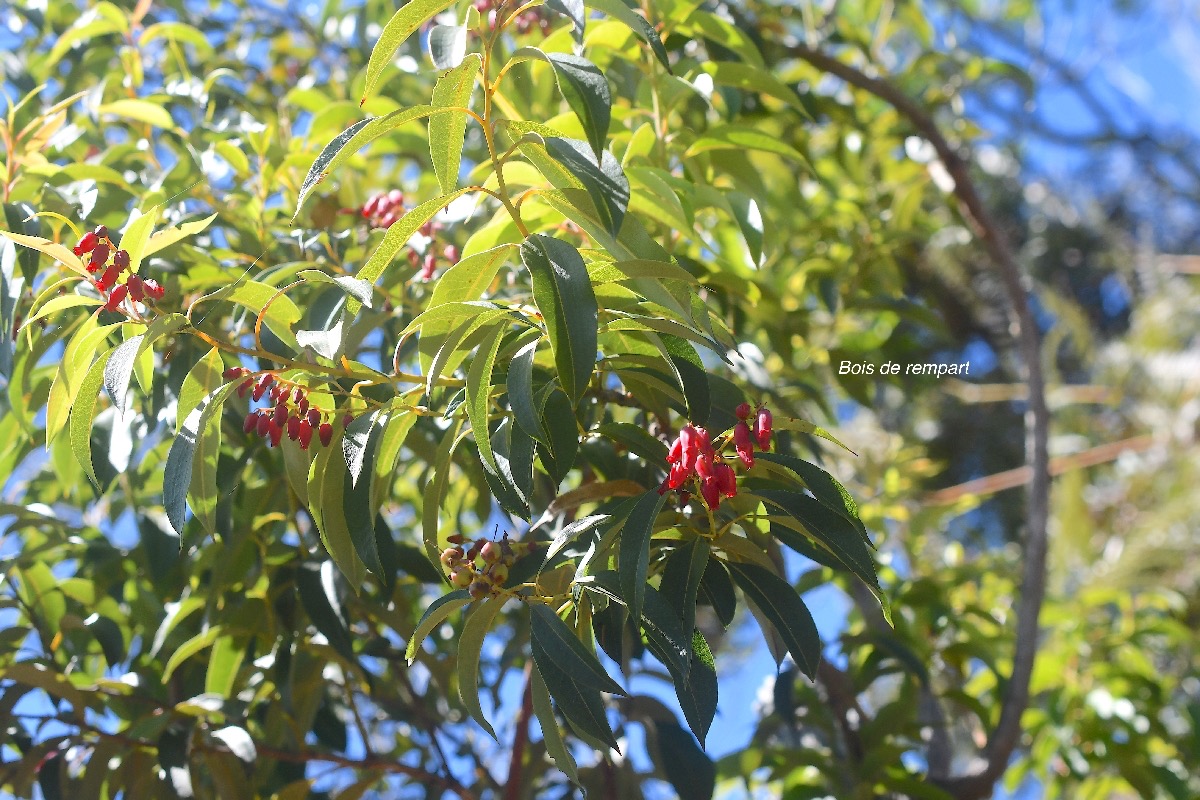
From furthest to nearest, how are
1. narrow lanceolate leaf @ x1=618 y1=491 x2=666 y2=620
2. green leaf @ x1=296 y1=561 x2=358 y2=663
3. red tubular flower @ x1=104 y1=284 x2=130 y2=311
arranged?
green leaf @ x1=296 y1=561 x2=358 y2=663, red tubular flower @ x1=104 y1=284 x2=130 y2=311, narrow lanceolate leaf @ x1=618 y1=491 x2=666 y2=620

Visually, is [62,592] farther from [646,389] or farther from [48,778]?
[646,389]

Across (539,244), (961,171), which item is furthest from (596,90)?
(961,171)

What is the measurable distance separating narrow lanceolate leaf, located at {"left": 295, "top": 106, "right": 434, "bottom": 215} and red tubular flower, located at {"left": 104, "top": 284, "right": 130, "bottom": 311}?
0.14m

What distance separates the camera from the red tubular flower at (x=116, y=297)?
700 mm

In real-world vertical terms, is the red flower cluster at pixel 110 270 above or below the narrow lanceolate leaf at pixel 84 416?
above

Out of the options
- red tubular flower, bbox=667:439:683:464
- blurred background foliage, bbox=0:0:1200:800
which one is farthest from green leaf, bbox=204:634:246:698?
red tubular flower, bbox=667:439:683:464

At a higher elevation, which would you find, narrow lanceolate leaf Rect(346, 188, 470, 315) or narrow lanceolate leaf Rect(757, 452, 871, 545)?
narrow lanceolate leaf Rect(346, 188, 470, 315)

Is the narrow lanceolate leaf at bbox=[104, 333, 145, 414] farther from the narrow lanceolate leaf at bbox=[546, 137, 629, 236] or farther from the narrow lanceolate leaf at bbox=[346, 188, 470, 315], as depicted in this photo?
the narrow lanceolate leaf at bbox=[546, 137, 629, 236]

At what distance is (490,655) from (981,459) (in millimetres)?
2271

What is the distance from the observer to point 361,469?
724 millimetres

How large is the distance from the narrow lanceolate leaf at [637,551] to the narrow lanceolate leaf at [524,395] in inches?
2.6

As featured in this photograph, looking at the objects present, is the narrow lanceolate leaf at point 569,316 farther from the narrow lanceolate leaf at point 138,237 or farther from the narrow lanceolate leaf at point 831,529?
the narrow lanceolate leaf at point 138,237

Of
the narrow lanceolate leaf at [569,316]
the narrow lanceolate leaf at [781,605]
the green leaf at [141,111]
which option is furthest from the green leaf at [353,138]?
the green leaf at [141,111]

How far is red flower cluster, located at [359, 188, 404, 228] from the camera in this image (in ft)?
3.19
